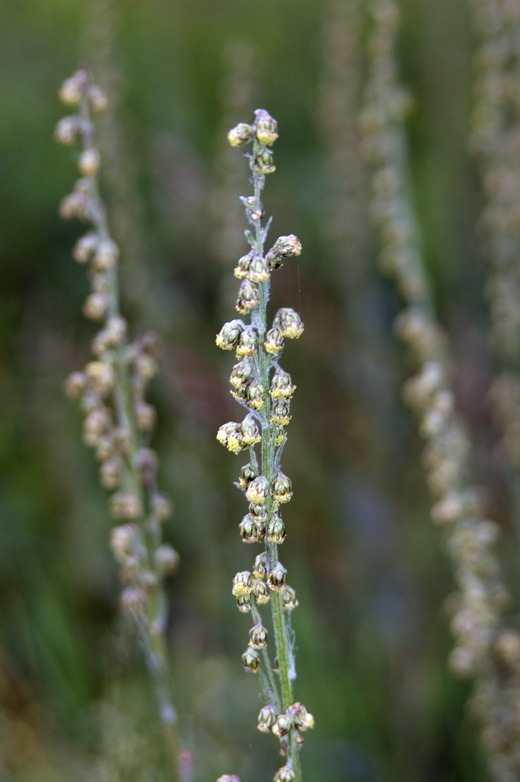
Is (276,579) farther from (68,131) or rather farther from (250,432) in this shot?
(68,131)

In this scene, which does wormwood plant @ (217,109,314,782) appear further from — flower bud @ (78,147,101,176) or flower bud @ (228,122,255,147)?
flower bud @ (78,147,101,176)

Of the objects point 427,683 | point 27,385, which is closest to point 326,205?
point 27,385

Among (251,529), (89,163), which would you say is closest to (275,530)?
(251,529)

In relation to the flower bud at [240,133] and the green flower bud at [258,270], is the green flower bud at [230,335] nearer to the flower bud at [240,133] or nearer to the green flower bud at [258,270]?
the green flower bud at [258,270]

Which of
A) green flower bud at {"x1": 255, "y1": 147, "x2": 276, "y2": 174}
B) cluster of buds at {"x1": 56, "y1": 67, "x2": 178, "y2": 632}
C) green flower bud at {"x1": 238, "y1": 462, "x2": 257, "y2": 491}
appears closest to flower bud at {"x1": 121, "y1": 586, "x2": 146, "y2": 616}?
cluster of buds at {"x1": 56, "y1": 67, "x2": 178, "y2": 632}

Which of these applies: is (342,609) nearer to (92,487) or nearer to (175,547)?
(175,547)
